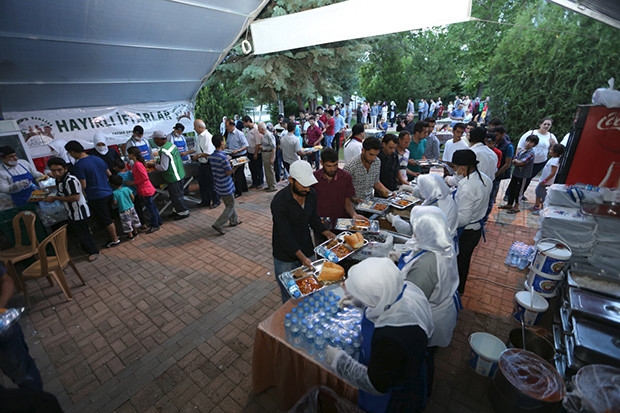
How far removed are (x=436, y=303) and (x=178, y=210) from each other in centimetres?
659

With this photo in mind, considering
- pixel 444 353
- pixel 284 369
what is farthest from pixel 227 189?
pixel 444 353

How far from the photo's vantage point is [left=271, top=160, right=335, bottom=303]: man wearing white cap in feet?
9.05

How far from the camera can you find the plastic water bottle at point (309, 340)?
2.19 metres

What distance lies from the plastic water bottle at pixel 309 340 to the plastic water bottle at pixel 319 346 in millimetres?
31

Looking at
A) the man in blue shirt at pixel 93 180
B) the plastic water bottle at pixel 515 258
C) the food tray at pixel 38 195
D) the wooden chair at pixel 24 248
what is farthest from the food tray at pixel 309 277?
the food tray at pixel 38 195

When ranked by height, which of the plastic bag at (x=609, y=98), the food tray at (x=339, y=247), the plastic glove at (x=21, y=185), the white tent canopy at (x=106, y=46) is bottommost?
the food tray at (x=339, y=247)

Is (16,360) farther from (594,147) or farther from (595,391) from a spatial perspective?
(594,147)

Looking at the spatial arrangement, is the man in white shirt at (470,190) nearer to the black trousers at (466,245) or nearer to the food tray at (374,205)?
the black trousers at (466,245)

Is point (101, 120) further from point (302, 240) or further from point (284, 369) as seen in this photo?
point (284, 369)

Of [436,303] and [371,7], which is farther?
[371,7]

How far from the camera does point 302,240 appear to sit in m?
3.21

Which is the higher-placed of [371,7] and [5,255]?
[371,7]

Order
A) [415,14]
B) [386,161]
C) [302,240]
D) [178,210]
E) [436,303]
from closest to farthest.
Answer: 1. [436,303]
2. [302,240]
3. [386,161]
4. [415,14]
5. [178,210]

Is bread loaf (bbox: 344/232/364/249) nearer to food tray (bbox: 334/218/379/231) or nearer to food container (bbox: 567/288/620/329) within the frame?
food tray (bbox: 334/218/379/231)
